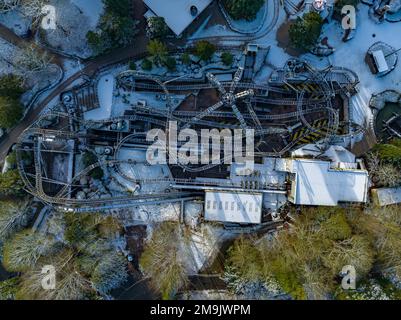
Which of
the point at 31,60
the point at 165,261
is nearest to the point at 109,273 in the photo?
the point at 165,261

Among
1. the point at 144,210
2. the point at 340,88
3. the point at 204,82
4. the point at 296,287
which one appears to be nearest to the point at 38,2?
the point at 204,82

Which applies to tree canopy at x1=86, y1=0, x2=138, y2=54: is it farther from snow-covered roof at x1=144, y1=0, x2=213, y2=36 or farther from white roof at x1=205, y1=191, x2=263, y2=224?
white roof at x1=205, y1=191, x2=263, y2=224

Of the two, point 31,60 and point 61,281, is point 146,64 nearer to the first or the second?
point 31,60

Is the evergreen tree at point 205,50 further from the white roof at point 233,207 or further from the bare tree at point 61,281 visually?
the bare tree at point 61,281

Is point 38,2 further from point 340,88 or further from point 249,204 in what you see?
point 340,88

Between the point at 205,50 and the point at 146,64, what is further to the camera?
the point at 146,64
